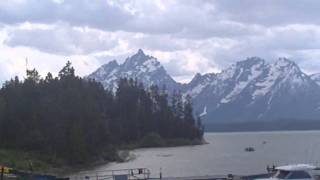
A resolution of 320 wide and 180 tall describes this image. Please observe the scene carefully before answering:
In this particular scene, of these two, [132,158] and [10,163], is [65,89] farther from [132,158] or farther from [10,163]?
[10,163]

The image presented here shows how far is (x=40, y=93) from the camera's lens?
150875mm

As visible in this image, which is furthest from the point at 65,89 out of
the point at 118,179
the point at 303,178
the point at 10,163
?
the point at 303,178

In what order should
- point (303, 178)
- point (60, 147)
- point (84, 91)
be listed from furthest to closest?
1. point (84, 91)
2. point (60, 147)
3. point (303, 178)

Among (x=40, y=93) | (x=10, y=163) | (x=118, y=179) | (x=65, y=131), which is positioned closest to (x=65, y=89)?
(x=40, y=93)

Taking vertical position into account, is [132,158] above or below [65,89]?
below

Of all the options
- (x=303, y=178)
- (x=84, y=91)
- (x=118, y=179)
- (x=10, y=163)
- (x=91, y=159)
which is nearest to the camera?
(x=303, y=178)

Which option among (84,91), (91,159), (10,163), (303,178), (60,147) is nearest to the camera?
(303,178)

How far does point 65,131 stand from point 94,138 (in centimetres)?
1320

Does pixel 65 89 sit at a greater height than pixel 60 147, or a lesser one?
greater

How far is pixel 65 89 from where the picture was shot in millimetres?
153250

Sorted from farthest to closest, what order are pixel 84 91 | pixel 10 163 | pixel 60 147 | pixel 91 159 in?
pixel 84 91 → pixel 91 159 → pixel 60 147 → pixel 10 163

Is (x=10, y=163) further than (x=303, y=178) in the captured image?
Yes

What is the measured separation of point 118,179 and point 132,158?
332 feet

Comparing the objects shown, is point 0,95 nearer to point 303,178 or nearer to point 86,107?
point 86,107
